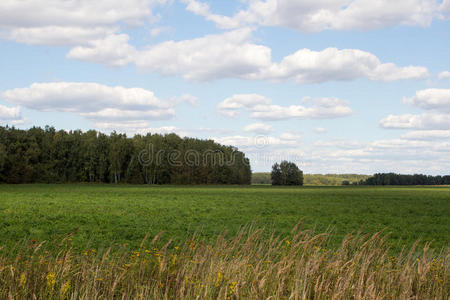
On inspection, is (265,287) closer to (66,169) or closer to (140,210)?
(140,210)

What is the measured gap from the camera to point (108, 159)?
393ft

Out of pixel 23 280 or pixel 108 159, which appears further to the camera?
pixel 108 159

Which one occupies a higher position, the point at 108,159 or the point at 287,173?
the point at 108,159

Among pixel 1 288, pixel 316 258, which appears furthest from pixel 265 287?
pixel 1 288

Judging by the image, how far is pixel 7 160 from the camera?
325 ft

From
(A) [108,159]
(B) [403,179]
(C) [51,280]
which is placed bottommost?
(C) [51,280]

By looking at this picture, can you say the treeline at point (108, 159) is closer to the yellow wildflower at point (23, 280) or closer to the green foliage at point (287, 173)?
the green foliage at point (287, 173)

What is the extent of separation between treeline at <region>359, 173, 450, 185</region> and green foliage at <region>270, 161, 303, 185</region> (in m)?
38.2

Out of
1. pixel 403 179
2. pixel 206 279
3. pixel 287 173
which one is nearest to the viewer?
pixel 206 279

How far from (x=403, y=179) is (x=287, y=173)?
58.3m

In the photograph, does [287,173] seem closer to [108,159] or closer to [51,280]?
[108,159]

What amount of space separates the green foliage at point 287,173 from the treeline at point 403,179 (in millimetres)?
38174

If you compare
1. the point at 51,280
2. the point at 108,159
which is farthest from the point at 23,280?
the point at 108,159

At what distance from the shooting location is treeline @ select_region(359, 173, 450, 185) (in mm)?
174250
